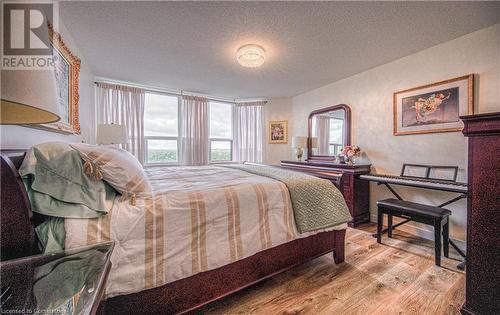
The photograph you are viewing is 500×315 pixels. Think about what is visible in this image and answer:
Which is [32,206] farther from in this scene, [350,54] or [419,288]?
[350,54]

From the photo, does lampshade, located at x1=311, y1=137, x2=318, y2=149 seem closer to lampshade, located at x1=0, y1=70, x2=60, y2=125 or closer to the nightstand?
the nightstand

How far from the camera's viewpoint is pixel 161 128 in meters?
4.16

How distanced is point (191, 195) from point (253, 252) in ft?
1.98

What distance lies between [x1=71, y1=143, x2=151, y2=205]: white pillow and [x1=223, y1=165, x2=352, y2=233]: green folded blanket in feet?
3.52

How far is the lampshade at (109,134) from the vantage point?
2.78 meters

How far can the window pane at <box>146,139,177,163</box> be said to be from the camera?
4102 mm

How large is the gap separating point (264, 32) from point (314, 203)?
1.88m

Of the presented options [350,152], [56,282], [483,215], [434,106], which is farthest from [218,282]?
[434,106]

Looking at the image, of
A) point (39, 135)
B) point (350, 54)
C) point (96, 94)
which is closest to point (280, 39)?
point (350, 54)

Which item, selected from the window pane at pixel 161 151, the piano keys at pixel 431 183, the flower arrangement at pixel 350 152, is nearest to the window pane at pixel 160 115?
the window pane at pixel 161 151

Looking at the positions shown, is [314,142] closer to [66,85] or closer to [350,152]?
[350,152]

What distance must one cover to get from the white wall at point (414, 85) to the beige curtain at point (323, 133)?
1.22 feet

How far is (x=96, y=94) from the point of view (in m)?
3.40

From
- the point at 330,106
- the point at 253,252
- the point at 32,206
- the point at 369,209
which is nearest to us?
the point at 32,206
